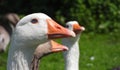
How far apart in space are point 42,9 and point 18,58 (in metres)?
8.74

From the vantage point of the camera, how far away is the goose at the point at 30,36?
3551mm

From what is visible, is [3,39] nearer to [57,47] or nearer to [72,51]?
[72,51]

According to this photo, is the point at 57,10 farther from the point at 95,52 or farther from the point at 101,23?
the point at 95,52

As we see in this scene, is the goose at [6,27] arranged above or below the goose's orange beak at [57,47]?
above

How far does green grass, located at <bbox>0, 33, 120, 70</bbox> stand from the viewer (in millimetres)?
8547

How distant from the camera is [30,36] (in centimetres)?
354

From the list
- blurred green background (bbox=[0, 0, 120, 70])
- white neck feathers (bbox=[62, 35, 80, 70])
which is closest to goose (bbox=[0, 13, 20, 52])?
blurred green background (bbox=[0, 0, 120, 70])

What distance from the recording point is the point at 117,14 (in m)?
11.5

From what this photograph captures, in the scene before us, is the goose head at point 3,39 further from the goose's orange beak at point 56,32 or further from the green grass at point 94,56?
the goose's orange beak at point 56,32

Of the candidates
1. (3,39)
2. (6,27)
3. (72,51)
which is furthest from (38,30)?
(6,27)

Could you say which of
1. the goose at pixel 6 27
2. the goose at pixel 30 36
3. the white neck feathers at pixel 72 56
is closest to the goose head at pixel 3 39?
the goose at pixel 6 27

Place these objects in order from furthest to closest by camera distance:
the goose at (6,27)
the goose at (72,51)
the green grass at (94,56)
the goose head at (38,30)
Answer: the goose at (6,27) < the green grass at (94,56) < the goose at (72,51) < the goose head at (38,30)

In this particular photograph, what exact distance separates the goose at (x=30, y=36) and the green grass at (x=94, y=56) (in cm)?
474

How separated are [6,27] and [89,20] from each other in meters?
1.99
